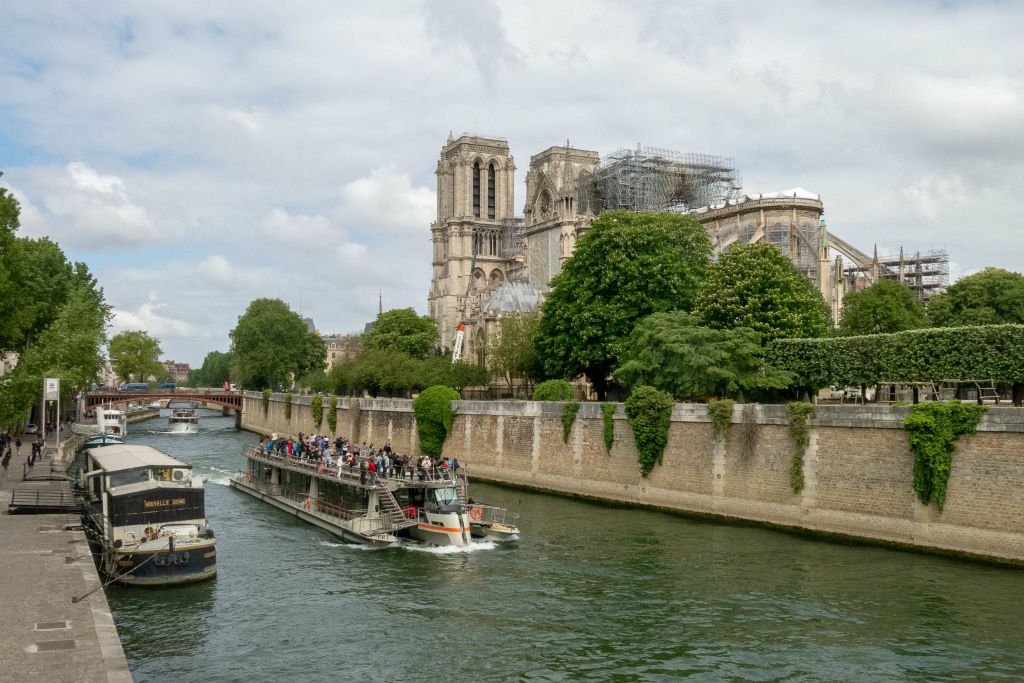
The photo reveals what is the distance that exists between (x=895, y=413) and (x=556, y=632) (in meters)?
13.4

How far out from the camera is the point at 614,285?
47938 millimetres

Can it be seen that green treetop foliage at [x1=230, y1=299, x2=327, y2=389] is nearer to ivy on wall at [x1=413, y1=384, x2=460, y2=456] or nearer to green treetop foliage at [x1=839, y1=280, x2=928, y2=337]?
ivy on wall at [x1=413, y1=384, x2=460, y2=456]

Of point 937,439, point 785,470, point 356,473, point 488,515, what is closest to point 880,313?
point 785,470

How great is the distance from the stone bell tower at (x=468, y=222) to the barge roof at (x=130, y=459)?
89.9 m

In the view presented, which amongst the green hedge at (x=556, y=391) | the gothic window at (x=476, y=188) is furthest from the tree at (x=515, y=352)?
the gothic window at (x=476, y=188)

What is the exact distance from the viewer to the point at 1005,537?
25.5 meters

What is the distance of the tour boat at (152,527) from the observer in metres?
24.0

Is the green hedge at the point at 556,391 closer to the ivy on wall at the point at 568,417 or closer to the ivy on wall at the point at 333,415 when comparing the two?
the ivy on wall at the point at 568,417

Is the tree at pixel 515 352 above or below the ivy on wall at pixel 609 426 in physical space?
above

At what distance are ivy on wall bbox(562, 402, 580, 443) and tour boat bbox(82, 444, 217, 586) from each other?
59.2 feet

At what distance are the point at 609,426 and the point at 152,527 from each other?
19329 millimetres

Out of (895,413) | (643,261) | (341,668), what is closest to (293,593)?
(341,668)

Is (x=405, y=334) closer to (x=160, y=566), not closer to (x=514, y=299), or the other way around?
(x=514, y=299)

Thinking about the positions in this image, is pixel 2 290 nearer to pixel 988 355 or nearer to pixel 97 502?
pixel 97 502
